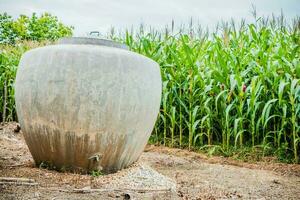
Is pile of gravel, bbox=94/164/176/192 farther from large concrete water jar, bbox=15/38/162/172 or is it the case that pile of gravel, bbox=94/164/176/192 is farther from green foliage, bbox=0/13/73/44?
green foliage, bbox=0/13/73/44

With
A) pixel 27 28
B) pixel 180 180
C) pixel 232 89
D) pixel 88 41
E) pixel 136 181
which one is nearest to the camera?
pixel 136 181

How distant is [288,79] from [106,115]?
7.21 ft

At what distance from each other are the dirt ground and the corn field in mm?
376

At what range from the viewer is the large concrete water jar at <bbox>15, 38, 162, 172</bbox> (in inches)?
97.1

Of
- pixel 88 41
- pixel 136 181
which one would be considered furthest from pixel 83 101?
pixel 136 181

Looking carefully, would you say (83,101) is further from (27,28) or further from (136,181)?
(27,28)

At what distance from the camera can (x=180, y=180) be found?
2812 mm

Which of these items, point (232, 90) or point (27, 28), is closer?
point (232, 90)

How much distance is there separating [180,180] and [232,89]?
1.31 m

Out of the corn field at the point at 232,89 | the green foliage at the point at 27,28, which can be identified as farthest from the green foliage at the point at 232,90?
the green foliage at the point at 27,28

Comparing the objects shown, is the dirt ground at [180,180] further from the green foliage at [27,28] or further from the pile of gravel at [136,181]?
the green foliage at [27,28]

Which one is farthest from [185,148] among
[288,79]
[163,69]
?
[288,79]

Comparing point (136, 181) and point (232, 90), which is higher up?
point (232, 90)

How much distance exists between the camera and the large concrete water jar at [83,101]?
2467 millimetres
